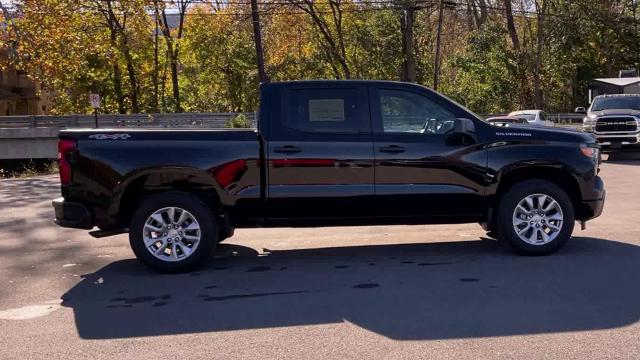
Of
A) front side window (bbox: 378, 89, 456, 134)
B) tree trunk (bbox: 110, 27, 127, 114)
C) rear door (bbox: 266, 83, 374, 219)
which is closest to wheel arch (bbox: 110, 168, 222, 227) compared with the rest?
rear door (bbox: 266, 83, 374, 219)

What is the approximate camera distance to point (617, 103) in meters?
21.5

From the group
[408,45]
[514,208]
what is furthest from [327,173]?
[408,45]

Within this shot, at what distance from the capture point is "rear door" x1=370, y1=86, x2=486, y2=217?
7.06 meters

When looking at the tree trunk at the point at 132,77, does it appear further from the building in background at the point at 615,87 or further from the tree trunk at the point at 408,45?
the building in background at the point at 615,87

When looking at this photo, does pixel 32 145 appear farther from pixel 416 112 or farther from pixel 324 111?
pixel 416 112

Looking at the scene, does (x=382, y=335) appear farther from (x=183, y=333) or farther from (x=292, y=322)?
(x=183, y=333)

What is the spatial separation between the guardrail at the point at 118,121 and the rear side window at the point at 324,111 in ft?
75.4

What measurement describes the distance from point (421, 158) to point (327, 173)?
40.6 inches

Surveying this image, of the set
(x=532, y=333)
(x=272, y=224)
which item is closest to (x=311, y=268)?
(x=272, y=224)

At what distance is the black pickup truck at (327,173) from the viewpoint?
6.80m

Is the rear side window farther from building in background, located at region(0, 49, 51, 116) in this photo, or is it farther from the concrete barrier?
building in background, located at region(0, 49, 51, 116)

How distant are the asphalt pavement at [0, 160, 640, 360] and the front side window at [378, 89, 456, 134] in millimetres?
1497

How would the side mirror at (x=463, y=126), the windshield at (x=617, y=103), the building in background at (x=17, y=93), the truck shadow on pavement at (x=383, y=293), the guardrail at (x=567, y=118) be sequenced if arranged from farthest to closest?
the building in background at (x=17, y=93)
the guardrail at (x=567, y=118)
the windshield at (x=617, y=103)
the side mirror at (x=463, y=126)
the truck shadow on pavement at (x=383, y=293)

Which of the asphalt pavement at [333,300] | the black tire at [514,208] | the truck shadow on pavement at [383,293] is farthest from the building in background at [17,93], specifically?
the black tire at [514,208]
